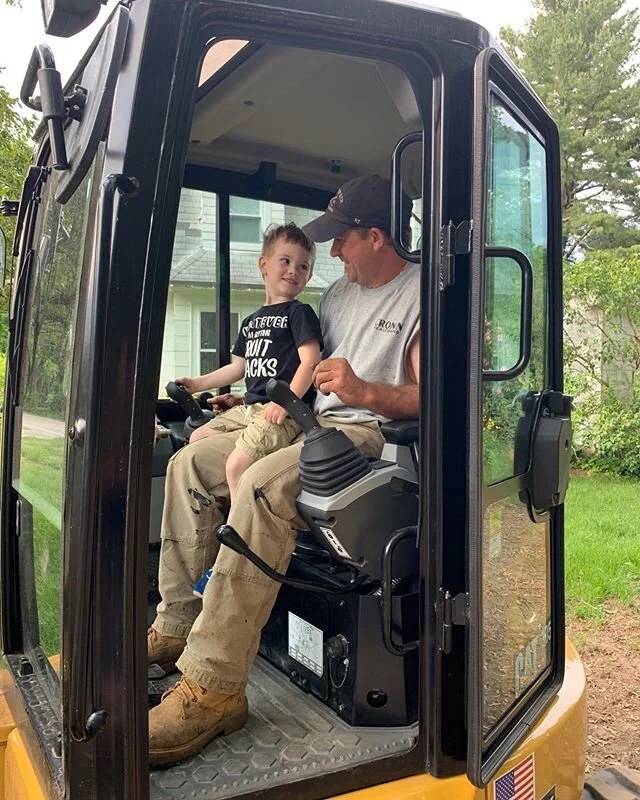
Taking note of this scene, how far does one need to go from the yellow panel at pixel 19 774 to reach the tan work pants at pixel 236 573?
1.26 feet

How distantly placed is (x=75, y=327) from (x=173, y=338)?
66.4 inches

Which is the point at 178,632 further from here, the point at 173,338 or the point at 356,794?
the point at 173,338

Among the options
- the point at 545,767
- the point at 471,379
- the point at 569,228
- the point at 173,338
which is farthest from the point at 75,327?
the point at 569,228

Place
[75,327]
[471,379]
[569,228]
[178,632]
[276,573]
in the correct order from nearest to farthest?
[75,327] → [471,379] → [276,573] → [178,632] → [569,228]

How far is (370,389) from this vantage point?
1987 millimetres

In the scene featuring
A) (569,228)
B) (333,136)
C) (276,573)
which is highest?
(569,228)

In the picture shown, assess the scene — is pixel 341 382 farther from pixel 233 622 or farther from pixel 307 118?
pixel 307 118

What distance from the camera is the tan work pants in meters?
1.80

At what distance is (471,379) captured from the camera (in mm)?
1456

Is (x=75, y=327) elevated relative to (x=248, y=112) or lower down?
lower down

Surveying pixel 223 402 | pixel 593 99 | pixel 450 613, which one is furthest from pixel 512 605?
pixel 593 99

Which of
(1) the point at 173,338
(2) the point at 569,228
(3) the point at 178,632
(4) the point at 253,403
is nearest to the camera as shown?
(3) the point at 178,632

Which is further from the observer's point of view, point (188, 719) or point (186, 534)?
point (186, 534)

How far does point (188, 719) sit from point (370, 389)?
913 mm
